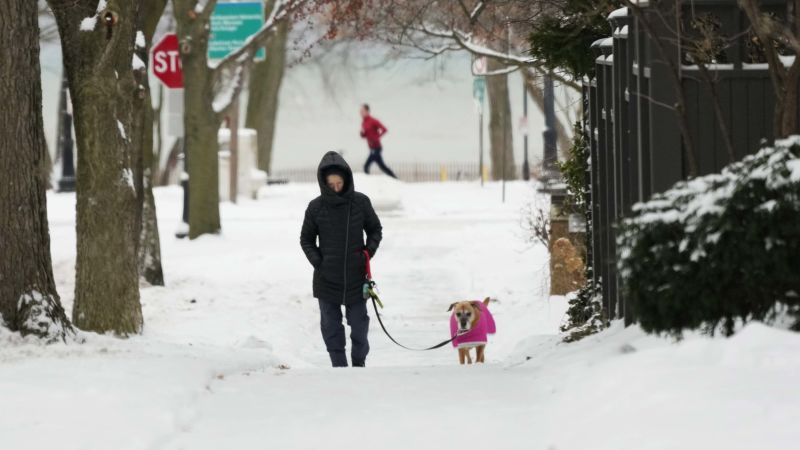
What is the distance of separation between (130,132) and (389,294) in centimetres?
617

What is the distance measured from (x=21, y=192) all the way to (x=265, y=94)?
3466cm

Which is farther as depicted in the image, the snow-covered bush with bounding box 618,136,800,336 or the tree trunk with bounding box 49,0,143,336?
the tree trunk with bounding box 49,0,143,336

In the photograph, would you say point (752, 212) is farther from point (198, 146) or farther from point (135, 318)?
point (198, 146)

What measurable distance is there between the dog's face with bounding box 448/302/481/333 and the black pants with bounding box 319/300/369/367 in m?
1.24

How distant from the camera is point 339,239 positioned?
11.4m

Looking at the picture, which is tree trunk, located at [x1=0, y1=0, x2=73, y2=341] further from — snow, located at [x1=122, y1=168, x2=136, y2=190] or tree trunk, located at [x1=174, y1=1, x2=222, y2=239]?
tree trunk, located at [x1=174, y1=1, x2=222, y2=239]

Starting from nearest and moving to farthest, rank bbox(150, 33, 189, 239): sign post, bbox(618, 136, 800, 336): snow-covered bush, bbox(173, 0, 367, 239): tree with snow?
bbox(618, 136, 800, 336): snow-covered bush
bbox(150, 33, 189, 239): sign post
bbox(173, 0, 367, 239): tree with snow

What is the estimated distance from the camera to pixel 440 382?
346 inches

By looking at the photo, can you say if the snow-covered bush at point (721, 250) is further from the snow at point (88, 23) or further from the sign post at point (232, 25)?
the sign post at point (232, 25)

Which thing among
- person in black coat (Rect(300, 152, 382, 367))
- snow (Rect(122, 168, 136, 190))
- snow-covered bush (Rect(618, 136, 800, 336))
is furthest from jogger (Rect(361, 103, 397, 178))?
snow-covered bush (Rect(618, 136, 800, 336))

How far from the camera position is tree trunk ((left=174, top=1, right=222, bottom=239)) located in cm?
2350

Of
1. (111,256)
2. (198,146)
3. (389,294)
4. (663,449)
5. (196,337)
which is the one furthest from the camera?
(198,146)

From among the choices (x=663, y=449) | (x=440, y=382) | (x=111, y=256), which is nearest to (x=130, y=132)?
(x=111, y=256)

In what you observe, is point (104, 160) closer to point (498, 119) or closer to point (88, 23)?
point (88, 23)
